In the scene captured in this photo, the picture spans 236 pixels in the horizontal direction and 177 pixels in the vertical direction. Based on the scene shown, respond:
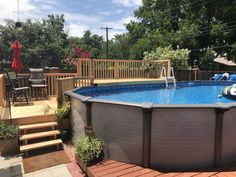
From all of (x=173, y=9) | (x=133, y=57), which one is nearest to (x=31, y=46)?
(x=133, y=57)

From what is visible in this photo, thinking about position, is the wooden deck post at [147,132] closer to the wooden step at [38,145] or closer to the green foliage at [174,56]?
the wooden step at [38,145]

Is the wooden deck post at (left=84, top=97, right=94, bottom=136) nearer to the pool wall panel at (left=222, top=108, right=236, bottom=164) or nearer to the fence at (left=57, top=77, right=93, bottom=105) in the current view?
the fence at (left=57, top=77, right=93, bottom=105)

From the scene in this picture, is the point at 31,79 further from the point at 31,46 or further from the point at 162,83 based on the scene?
the point at 31,46

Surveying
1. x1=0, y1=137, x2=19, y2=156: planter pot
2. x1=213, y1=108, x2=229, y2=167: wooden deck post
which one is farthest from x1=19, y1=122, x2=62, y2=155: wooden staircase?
x1=213, y1=108, x2=229, y2=167: wooden deck post

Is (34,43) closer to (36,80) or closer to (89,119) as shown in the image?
(36,80)

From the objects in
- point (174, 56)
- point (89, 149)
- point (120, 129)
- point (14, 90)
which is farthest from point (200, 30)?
point (89, 149)

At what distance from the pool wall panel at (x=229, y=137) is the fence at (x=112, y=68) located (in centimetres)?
765

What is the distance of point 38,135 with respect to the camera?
498 cm

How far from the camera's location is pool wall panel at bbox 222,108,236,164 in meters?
3.71

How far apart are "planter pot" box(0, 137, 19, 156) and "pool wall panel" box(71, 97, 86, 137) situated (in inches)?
47.3

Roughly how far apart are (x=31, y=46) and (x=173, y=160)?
925 inches

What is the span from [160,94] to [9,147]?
237 inches

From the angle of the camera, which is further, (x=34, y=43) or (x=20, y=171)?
(x=34, y=43)

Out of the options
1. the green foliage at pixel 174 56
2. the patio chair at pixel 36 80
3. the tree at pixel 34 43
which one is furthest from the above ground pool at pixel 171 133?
the tree at pixel 34 43
